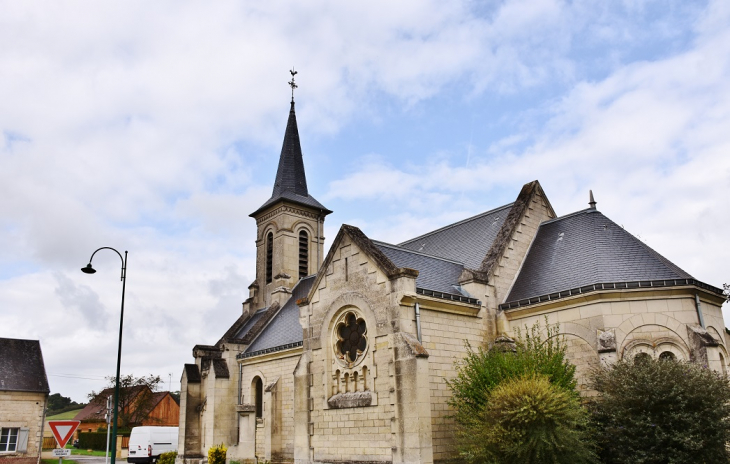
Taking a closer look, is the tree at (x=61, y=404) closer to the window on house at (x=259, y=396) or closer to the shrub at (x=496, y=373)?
the window on house at (x=259, y=396)

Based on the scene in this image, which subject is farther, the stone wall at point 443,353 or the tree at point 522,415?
the stone wall at point 443,353

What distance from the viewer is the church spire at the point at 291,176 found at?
4175cm

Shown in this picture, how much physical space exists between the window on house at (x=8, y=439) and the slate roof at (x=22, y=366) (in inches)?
99.9

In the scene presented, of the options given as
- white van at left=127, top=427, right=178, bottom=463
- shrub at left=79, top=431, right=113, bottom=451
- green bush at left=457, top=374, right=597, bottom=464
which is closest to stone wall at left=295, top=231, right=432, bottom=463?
green bush at left=457, top=374, right=597, bottom=464

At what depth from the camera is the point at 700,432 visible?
47.4ft

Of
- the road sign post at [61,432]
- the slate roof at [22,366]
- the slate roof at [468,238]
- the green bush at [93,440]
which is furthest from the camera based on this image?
the green bush at [93,440]

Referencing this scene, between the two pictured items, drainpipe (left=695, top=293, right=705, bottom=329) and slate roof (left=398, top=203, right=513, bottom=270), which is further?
slate roof (left=398, top=203, right=513, bottom=270)

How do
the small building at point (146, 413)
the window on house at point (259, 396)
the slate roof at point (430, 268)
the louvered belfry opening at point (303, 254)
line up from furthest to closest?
1. the small building at point (146, 413)
2. the louvered belfry opening at point (303, 254)
3. the window on house at point (259, 396)
4. the slate roof at point (430, 268)

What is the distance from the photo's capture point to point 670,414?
14.6 m

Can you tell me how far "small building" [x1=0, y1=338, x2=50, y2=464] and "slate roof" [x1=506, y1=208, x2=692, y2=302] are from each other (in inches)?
1282

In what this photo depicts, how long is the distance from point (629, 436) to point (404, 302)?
23.0 ft

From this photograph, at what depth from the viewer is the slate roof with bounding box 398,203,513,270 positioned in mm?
23938

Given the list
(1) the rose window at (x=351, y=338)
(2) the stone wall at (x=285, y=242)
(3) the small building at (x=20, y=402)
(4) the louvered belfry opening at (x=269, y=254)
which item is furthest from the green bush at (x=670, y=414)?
(3) the small building at (x=20, y=402)

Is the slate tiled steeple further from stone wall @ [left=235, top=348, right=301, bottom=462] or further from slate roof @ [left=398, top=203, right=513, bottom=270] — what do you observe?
slate roof @ [left=398, top=203, right=513, bottom=270]
